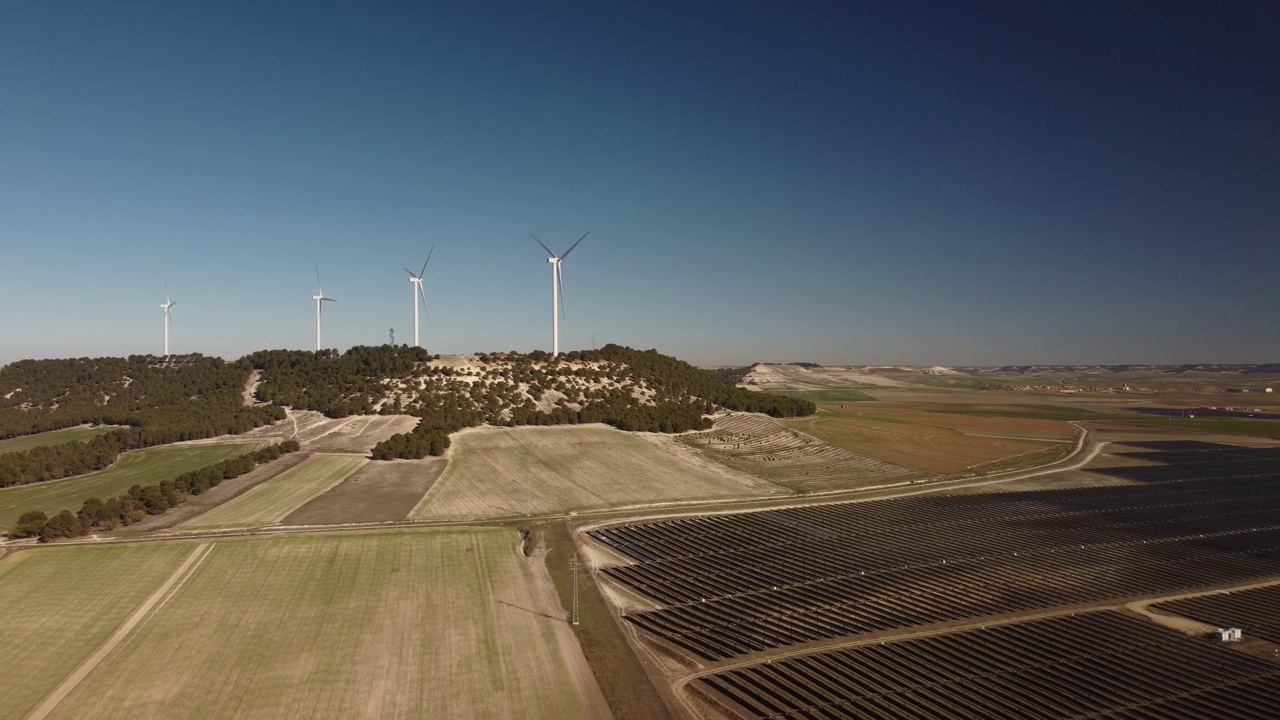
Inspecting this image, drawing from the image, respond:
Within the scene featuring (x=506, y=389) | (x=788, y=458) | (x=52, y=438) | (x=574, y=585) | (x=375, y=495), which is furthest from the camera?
(x=506, y=389)

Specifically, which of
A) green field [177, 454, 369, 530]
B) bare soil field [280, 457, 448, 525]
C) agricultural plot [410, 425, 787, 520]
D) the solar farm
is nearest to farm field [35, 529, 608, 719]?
the solar farm

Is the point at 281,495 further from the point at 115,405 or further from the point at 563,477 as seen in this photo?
the point at 115,405

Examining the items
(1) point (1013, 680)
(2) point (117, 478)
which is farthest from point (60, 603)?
(1) point (1013, 680)

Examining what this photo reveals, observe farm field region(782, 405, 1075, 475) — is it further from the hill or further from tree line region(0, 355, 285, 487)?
tree line region(0, 355, 285, 487)

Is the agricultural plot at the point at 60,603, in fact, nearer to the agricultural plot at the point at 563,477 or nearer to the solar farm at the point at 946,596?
the agricultural plot at the point at 563,477

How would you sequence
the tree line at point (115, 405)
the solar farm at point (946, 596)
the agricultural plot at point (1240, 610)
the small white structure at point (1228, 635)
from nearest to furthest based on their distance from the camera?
the solar farm at point (946, 596)
the small white structure at point (1228, 635)
the agricultural plot at point (1240, 610)
the tree line at point (115, 405)

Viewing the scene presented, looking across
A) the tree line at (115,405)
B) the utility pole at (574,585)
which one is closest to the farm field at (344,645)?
the utility pole at (574,585)
